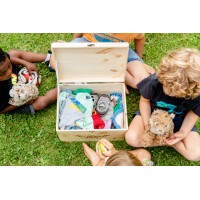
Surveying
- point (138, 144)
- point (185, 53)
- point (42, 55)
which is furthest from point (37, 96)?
point (185, 53)

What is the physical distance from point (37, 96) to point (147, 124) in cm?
73

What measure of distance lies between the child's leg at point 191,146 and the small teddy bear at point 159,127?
0.15m

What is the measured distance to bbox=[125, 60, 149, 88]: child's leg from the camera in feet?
7.48

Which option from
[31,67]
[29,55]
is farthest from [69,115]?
[29,55]

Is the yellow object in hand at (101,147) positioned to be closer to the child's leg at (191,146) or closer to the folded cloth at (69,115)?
the folded cloth at (69,115)

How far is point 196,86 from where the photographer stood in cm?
160

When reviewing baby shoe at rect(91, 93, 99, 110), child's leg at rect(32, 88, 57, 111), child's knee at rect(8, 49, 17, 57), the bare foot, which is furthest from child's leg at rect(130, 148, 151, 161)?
child's knee at rect(8, 49, 17, 57)

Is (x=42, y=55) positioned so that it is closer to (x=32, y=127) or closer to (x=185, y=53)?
(x=32, y=127)

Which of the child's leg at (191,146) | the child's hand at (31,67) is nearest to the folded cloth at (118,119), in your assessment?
the child's leg at (191,146)

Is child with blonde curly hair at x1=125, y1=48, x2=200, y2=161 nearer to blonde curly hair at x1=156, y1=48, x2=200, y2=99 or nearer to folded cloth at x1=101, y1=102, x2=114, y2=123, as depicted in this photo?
blonde curly hair at x1=156, y1=48, x2=200, y2=99

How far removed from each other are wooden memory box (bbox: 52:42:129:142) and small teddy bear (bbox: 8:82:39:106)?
0.61ft

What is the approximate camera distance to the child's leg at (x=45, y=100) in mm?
2240

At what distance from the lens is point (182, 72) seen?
1562 millimetres

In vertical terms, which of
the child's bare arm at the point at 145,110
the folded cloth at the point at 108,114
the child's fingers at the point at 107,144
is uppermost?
the child's bare arm at the point at 145,110
